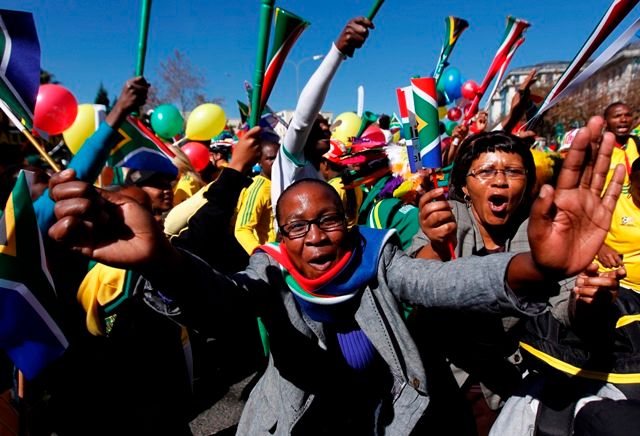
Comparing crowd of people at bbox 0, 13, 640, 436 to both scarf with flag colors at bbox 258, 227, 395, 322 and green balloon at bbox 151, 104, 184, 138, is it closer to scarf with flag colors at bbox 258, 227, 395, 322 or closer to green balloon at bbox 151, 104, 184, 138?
scarf with flag colors at bbox 258, 227, 395, 322

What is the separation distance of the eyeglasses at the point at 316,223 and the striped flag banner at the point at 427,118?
52cm

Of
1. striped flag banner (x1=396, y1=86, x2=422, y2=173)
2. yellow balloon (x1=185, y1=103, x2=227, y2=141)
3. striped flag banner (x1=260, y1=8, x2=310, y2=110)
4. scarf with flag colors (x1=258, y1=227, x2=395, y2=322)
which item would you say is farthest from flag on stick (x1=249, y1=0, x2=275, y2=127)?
yellow balloon (x1=185, y1=103, x2=227, y2=141)

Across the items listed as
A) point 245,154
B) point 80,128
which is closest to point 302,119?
point 245,154

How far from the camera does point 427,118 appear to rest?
1956mm

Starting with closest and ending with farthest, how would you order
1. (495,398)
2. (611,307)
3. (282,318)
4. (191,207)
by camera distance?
1. (611,307)
2. (282,318)
3. (495,398)
4. (191,207)

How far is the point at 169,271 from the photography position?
4.46 feet

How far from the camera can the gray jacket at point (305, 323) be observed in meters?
1.48

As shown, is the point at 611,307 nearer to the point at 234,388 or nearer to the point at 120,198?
the point at 120,198

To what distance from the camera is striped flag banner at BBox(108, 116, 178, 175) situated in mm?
2680

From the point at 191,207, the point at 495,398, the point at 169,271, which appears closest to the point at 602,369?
the point at 495,398

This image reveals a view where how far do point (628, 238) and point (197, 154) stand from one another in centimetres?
520

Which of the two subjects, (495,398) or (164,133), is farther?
(164,133)

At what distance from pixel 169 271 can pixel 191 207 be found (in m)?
1.61

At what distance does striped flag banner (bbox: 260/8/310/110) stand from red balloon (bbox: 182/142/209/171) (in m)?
4.20
